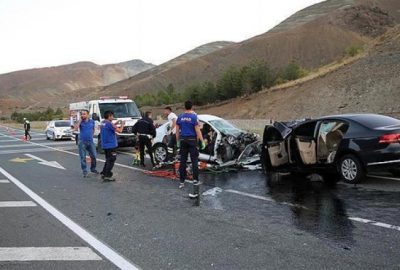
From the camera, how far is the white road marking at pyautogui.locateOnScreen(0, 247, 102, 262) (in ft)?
19.0

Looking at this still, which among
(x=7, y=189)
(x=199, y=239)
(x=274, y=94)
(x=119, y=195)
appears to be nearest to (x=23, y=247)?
(x=199, y=239)

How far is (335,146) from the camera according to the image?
11.1 m

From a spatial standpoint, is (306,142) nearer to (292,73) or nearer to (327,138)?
(327,138)

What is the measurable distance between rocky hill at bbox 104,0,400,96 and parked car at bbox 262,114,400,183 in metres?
103

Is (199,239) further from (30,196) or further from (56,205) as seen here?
(30,196)

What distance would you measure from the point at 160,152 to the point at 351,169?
275 inches

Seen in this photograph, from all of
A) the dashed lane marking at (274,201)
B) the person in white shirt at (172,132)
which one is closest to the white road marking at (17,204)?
the dashed lane marking at (274,201)

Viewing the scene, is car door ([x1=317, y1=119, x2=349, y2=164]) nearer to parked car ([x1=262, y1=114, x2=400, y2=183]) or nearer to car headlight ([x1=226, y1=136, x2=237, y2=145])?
parked car ([x1=262, y1=114, x2=400, y2=183])

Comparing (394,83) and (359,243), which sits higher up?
(394,83)

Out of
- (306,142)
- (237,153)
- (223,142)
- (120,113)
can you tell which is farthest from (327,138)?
(120,113)

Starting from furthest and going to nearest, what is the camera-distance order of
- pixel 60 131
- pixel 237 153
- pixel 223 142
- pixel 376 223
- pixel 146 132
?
1. pixel 60 131
2. pixel 146 132
3. pixel 237 153
4. pixel 223 142
5. pixel 376 223

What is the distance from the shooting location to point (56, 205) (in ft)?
30.5

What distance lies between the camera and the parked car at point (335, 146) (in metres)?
9.83

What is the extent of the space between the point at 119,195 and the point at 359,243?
5547 mm
